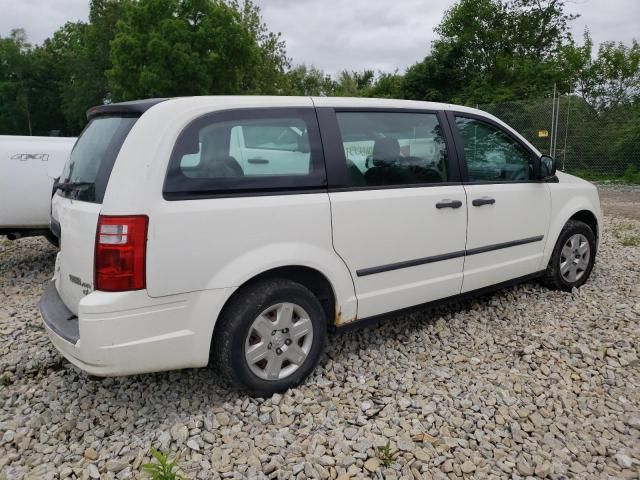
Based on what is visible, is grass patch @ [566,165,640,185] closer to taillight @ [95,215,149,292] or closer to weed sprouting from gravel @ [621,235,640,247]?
weed sprouting from gravel @ [621,235,640,247]

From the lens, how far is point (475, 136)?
397 cm

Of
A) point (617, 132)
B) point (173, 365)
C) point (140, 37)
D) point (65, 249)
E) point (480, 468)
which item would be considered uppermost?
point (140, 37)

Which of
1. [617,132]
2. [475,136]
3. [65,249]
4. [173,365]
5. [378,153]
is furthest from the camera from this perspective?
[617,132]

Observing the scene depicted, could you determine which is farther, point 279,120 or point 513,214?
point 513,214

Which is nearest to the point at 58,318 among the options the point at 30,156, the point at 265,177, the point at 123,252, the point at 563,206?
the point at 123,252

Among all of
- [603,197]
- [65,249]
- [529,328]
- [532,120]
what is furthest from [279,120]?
[532,120]

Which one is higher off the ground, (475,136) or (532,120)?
(532,120)

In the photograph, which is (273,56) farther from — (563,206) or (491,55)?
(563,206)

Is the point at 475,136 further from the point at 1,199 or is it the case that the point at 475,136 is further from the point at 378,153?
the point at 1,199

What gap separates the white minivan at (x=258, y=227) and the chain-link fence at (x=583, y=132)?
10636 millimetres

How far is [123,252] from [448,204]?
216 cm

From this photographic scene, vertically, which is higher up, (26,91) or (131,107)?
(26,91)

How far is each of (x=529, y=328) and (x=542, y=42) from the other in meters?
28.6

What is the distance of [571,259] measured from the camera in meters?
4.70
